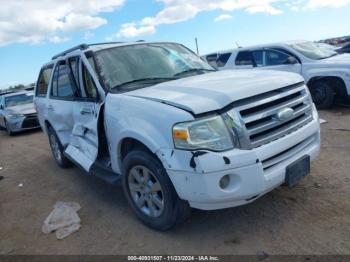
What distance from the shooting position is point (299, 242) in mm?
3078

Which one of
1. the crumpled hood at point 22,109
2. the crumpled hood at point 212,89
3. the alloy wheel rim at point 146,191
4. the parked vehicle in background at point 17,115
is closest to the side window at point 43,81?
the crumpled hood at point 212,89

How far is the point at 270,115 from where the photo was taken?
3.19m

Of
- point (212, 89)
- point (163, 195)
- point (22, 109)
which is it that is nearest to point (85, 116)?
point (163, 195)

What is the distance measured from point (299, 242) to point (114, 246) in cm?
170

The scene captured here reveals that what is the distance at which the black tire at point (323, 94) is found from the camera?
8391 mm

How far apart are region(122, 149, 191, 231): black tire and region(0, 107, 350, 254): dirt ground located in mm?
156

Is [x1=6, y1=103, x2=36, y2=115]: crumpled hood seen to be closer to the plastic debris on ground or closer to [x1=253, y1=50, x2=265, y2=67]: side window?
[x1=253, y1=50, x2=265, y2=67]: side window

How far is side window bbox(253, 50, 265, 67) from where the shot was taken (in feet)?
31.2

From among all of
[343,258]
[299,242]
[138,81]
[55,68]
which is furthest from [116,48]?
[343,258]

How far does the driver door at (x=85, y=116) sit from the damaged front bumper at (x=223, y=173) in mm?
1357

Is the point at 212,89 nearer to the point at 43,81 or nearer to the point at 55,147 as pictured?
the point at 55,147

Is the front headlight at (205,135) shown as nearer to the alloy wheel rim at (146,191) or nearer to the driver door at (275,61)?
the alloy wheel rim at (146,191)

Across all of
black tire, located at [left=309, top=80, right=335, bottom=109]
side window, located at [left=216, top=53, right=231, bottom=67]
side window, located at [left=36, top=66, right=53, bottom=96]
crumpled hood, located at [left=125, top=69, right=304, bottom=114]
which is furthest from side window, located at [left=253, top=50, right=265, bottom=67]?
crumpled hood, located at [left=125, top=69, right=304, bottom=114]

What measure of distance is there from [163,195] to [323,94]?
257 inches
